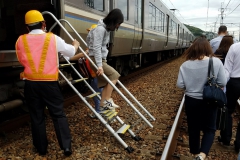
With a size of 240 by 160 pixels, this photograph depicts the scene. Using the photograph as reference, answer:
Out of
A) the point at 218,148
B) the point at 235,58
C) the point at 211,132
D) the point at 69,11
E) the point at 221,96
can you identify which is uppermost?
the point at 69,11

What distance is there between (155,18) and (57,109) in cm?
1039

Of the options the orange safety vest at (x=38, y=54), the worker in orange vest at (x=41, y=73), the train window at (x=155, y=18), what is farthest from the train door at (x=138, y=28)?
the orange safety vest at (x=38, y=54)

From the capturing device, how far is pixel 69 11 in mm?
5145

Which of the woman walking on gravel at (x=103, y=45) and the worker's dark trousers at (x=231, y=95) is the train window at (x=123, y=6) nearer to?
the woman walking on gravel at (x=103, y=45)

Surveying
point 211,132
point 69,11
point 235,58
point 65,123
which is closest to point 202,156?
point 211,132

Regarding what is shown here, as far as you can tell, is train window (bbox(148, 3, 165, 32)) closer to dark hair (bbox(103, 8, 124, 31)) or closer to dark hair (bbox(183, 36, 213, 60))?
dark hair (bbox(103, 8, 124, 31))

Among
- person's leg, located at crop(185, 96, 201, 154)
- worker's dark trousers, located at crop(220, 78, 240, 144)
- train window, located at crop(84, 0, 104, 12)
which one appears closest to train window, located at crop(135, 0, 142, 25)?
train window, located at crop(84, 0, 104, 12)

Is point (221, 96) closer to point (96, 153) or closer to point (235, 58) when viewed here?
point (235, 58)

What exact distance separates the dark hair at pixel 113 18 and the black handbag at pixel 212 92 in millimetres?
1566

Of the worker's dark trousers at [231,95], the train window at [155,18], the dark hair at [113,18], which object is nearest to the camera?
the worker's dark trousers at [231,95]

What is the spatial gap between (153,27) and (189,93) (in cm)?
962

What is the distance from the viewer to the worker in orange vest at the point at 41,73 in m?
3.41

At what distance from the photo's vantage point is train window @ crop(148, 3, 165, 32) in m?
11.8

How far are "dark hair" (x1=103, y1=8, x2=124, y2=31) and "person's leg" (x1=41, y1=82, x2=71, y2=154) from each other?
3.89 feet
